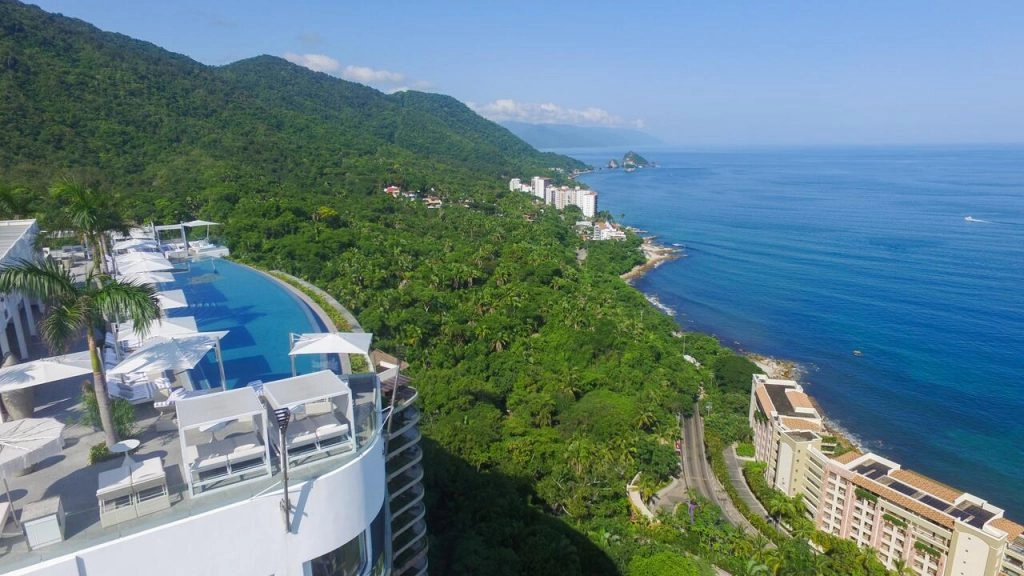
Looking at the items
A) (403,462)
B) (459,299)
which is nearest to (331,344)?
(403,462)

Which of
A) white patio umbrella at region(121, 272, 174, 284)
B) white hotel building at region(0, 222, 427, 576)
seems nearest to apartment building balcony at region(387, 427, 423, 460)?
white hotel building at region(0, 222, 427, 576)

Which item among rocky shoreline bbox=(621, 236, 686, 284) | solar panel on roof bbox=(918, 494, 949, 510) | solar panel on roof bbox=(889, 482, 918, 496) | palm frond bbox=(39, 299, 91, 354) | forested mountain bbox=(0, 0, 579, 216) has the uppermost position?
forested mountain bbox=(0, 0, 579, 216)

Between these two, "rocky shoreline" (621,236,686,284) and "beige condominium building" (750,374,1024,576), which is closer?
"beige condominium building" (750,374,1024,576)

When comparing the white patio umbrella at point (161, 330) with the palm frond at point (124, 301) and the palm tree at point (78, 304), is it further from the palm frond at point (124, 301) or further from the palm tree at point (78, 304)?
the palm frond at point (124, 301)

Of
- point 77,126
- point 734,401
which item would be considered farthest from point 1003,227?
point 77,126

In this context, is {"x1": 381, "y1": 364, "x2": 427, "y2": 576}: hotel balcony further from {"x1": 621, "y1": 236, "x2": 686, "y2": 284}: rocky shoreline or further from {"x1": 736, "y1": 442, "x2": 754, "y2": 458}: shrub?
{"x1": 621, "y1": 236, "x2": 686, "y2": 284}: rocky shoreline

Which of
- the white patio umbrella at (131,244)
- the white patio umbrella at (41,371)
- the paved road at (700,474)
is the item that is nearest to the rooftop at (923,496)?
the paved road at (700,474)
